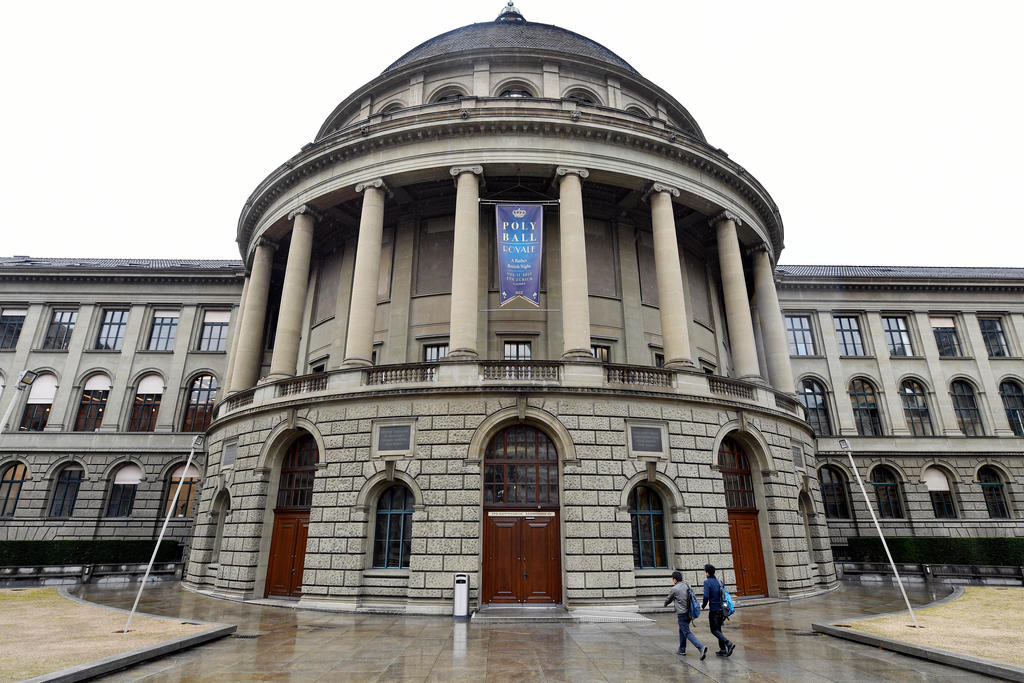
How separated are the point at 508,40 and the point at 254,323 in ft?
69.9

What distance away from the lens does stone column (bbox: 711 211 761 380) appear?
24938 millimetres

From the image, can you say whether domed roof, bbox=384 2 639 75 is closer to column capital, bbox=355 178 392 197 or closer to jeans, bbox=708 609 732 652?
column capital, bbox=355 178 392 197

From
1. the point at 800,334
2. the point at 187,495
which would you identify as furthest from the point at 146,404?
the point at 800,334

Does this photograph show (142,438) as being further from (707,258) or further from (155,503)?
(707,258)

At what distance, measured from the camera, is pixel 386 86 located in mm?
31141

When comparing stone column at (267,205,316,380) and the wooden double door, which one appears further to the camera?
stone column at (267,205,316,380)

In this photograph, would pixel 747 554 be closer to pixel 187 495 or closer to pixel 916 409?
pixel 916 409

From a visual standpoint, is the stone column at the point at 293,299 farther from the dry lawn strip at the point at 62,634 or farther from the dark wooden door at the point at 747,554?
the dark wooden door at the point at 747,554

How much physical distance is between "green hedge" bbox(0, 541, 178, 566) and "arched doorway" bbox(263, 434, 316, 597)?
46.4 ft

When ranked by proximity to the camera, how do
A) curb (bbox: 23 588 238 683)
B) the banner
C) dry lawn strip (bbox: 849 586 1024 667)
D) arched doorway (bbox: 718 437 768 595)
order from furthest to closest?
arched doorway (bbox: 718 437 768 595) → the banner → dry lawn strip (bbox: 849 586 1024 667) → curb (bbox: 23 588 238 683)

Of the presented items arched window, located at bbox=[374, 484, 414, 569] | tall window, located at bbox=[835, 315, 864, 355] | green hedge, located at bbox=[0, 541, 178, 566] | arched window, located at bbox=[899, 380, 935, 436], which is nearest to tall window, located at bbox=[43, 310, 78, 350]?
green hedge, located at bbox=[0, 541, 178, 566]

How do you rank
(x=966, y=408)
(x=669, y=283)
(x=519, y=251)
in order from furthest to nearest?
(x=966, y=408) < (x=669, y=283) < (x=519, y=251)

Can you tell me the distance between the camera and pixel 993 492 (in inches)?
1404

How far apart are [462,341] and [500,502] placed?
5884mm
